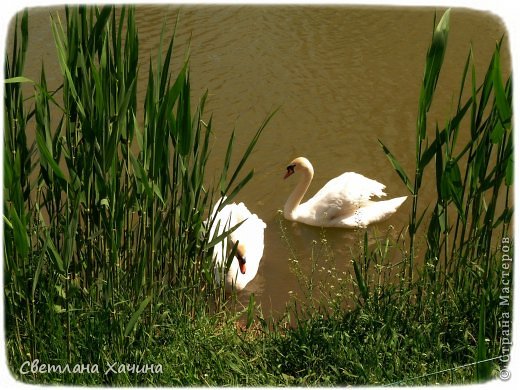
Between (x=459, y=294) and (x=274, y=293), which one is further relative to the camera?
(x=274, y=293)

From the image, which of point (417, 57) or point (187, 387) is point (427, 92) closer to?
point (187, 387)

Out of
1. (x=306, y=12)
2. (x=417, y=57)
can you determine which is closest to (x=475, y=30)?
(x=417, y=57)

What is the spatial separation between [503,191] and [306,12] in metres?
4.23

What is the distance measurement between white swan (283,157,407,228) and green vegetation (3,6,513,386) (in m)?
2.29

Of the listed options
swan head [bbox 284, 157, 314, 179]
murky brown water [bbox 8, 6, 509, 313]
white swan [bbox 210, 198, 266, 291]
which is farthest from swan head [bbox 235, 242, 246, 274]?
swan head [bbox 284, 157, 314, 179]

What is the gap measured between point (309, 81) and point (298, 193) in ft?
6.30

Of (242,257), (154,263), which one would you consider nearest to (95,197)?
(154,263)

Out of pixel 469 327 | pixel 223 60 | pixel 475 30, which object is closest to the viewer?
pixel 469 327

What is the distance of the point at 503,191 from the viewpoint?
5828mm

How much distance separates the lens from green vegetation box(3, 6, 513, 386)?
3172 mm

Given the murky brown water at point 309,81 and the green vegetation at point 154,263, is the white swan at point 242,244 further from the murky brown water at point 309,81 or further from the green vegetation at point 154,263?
the green vegetation at point 154,263

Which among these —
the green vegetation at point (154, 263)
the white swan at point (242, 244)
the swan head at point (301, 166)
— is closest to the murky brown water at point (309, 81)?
the white swan at point (242, 244)

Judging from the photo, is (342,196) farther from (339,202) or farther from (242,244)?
(242,244)

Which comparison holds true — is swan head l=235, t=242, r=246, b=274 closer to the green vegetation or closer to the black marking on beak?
the black marking on beak
